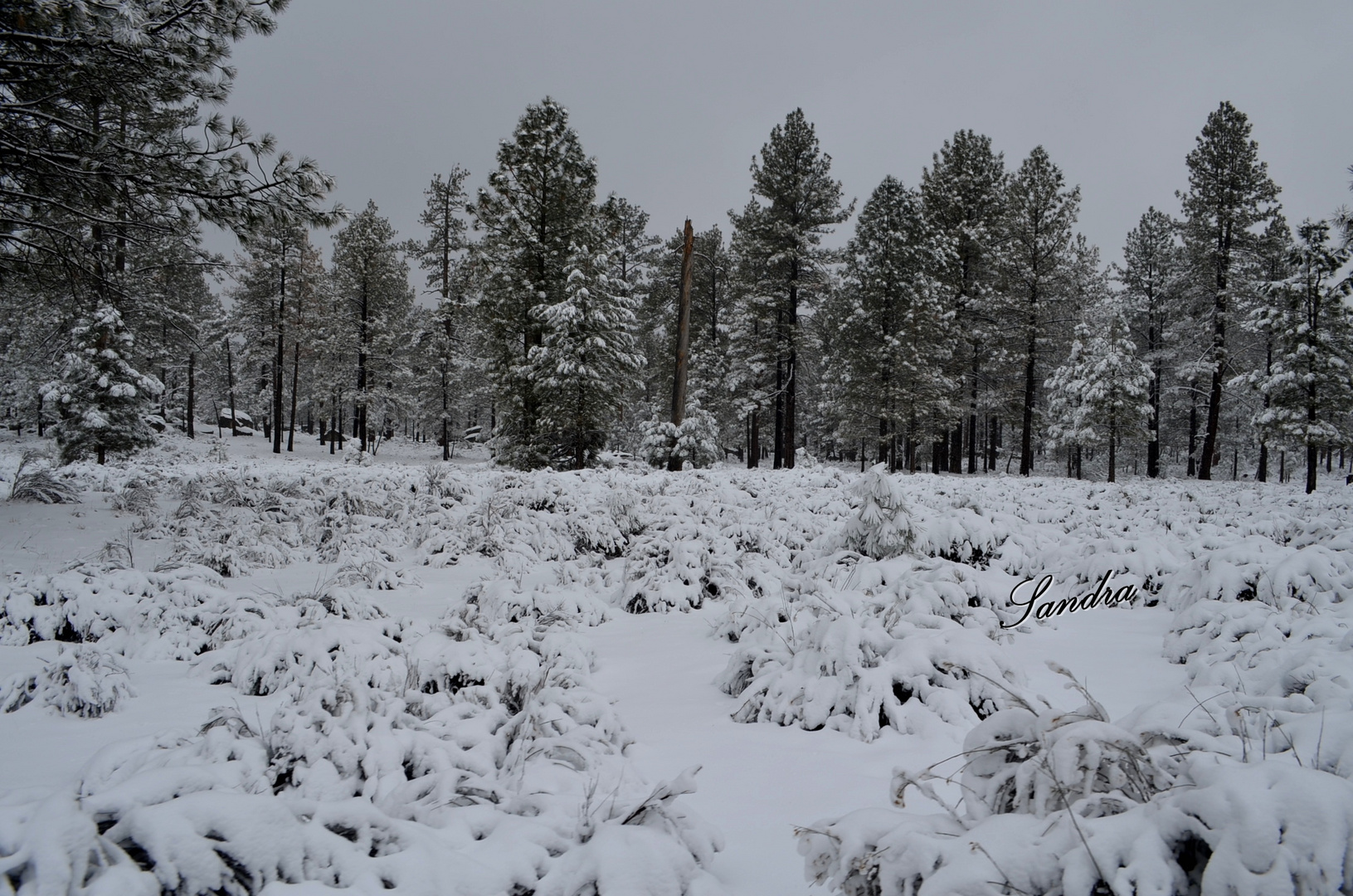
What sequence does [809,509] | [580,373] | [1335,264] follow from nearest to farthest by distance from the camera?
[809,509], [580,373], [1335,264]

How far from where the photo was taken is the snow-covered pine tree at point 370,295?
26750 mm

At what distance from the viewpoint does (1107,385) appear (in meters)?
21.3

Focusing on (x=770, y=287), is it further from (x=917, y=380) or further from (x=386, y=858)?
(x=386, y=858)

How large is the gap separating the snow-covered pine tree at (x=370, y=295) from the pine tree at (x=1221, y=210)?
106ft

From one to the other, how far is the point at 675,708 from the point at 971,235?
24.4 meters

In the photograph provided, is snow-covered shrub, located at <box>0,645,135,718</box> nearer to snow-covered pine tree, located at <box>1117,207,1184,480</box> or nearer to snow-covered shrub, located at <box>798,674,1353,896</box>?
snow-covered shrub, located at <box>798,674,1353,896</box>

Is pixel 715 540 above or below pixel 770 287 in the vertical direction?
below

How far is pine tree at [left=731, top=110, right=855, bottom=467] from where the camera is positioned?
830 inches

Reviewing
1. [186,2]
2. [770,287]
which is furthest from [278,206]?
[770,287]

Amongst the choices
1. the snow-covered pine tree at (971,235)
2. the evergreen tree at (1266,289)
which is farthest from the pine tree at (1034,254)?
the evergreen tree at (1266,289)

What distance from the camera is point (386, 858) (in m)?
1.65

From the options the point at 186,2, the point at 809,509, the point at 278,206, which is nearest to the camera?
the point at 186,2

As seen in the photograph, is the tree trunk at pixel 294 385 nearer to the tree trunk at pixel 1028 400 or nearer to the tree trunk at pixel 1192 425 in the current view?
the tree trunk at pixel 1028 400

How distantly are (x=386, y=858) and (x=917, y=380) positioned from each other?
2258 cm
